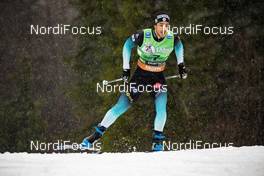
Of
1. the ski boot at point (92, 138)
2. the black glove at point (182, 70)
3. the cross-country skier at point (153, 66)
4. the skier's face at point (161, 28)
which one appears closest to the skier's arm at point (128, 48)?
the cross-country skier at point (153, 66)

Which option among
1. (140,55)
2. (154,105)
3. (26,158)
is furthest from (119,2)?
(26,158)

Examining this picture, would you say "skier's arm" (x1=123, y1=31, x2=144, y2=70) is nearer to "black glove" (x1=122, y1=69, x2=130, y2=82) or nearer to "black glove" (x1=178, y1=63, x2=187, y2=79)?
"black glove" (x1=122, y1=69, x2=130, y2=82)

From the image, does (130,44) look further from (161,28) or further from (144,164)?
(144,164)

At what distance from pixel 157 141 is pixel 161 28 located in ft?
5.04

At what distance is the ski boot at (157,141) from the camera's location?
7727 mm

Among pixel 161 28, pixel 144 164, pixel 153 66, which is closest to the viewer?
pixel 144 164

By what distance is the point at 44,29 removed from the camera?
7824 millimetres

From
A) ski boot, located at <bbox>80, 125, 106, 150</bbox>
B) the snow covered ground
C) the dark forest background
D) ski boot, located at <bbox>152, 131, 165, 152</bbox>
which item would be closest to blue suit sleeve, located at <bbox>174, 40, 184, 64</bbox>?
the dark forest background

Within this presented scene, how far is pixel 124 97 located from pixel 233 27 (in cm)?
183

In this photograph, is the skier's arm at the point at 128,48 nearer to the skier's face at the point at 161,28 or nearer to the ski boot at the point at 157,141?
the skier's face at the point at 161,28

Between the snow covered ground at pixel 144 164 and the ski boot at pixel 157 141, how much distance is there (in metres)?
1.72

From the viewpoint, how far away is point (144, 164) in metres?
5.34

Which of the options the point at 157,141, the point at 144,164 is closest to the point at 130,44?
the point at 157,141

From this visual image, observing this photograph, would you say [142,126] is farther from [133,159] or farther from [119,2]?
[133,159]
